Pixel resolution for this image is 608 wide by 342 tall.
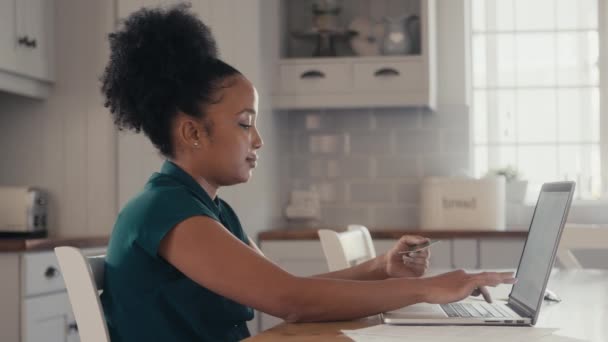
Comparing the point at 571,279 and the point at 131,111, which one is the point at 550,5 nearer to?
the point at 571,279

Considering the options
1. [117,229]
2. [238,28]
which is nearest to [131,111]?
[117,229]

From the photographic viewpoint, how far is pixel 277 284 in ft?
4.44

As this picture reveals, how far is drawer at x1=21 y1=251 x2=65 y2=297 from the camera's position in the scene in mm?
2918

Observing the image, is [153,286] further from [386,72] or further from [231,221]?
[386,72]

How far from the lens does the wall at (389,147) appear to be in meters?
4.31

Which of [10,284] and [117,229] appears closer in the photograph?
[117,229]

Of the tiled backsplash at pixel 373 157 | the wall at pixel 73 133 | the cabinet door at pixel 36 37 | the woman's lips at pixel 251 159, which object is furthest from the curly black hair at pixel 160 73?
the tiled backsplash at pixel 373 157

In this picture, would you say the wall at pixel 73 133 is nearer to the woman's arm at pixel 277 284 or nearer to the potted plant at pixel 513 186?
the potted plant at pixel 513 186

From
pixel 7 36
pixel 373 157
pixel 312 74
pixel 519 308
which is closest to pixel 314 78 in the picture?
pixel 312 74

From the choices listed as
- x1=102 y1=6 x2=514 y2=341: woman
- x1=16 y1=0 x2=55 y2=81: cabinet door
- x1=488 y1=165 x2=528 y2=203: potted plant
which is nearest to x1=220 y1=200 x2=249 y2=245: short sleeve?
x1=102 y1=6 x2=514 y2=341: woman

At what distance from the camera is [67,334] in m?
3.22

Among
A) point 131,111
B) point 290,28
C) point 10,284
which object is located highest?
point 290,28

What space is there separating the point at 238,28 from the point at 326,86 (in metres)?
0.48

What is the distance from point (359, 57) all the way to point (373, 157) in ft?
1.69
